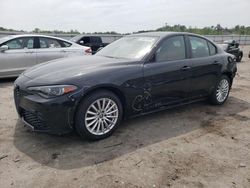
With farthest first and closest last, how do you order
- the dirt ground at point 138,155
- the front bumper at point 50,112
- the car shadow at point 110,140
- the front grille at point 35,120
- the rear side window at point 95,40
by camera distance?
the rear side window at point 95,40
the front grille at point 35,120
the front bumper at point 50,112
the car shadow at point 110,140
the dirt ground at point 138,155

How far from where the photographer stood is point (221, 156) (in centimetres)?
383

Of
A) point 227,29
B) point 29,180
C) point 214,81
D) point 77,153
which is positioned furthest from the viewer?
point 227,29

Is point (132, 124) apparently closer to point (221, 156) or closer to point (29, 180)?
point (221, 156)

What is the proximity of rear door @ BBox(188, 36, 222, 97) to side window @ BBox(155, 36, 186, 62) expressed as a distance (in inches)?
10.1

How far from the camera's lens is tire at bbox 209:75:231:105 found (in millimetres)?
6068

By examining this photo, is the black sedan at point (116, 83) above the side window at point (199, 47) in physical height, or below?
below

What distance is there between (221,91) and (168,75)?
192 cm

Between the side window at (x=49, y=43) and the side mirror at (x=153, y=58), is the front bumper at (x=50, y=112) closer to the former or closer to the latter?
the side mirror at (x=153, y=58)

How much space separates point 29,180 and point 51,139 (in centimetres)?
109

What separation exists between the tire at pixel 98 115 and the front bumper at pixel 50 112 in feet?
0.45

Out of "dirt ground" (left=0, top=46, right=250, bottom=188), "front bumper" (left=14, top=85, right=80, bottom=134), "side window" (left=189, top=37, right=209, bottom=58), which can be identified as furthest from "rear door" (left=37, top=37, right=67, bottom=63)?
"front bumper" (left=14, top=85, right=80, bottom=134)

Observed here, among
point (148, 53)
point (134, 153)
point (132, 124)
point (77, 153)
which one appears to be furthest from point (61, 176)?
point (148, 53)

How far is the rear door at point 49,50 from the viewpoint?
882cm

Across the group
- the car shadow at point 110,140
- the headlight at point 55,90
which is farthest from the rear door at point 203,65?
the headlight at point 55,90
